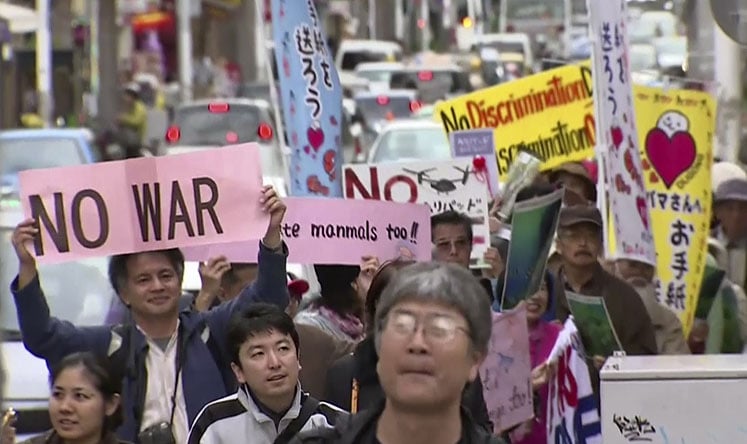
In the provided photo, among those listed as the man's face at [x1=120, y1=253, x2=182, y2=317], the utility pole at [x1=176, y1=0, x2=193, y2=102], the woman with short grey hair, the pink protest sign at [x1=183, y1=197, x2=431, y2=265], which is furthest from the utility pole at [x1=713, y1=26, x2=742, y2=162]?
the utility pole at [x1=176, y1=0, x2=193, y2=102]

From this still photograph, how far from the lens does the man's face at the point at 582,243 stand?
8.98 metres

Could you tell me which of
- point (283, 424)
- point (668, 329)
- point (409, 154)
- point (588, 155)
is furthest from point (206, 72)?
point (283, 424)

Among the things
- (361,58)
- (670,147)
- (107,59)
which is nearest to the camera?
(670,147)

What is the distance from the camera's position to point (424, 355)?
14.4 feet

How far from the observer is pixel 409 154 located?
24375mm

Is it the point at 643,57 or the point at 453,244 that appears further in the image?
the point at 643,57

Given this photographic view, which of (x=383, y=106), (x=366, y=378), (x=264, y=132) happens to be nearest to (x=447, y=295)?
(x=366, y=378)

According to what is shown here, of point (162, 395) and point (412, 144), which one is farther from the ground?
point (162, 395)

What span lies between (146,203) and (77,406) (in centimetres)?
126

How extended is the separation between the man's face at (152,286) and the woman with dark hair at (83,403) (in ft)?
1.48

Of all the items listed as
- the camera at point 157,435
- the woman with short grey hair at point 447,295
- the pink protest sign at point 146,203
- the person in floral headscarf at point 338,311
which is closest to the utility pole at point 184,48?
the person in floral headscarf at point 338,311

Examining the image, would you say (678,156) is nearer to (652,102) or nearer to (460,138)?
(652,102)

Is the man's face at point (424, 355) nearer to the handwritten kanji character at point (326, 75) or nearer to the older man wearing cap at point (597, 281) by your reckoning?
the older man wearing cap at point (597, 281)

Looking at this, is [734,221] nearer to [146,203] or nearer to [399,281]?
[146,203]
